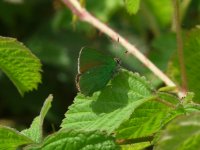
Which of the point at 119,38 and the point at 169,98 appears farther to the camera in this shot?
the point at 119,38

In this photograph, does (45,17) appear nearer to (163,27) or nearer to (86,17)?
(163,27)

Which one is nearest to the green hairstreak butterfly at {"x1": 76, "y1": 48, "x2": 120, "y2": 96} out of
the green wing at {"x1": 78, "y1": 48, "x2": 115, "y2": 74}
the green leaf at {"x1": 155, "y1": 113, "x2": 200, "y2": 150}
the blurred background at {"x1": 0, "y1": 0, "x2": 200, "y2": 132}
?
the green wing at {"x1": 78, "y1": 48, "x2": 115, "y2": 74}

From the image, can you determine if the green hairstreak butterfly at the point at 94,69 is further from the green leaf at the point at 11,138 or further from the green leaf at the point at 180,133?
the green leaf at the point at 180,133

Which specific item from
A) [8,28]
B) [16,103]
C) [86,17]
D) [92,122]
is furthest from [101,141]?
[8,28]

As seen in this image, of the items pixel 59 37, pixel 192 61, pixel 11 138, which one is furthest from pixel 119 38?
pixel 59 37

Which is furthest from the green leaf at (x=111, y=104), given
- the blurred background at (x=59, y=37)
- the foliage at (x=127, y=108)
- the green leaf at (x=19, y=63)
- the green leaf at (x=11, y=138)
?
the blurred background at (x=59, y=37)

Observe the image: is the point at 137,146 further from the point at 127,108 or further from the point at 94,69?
the point at 94,69
